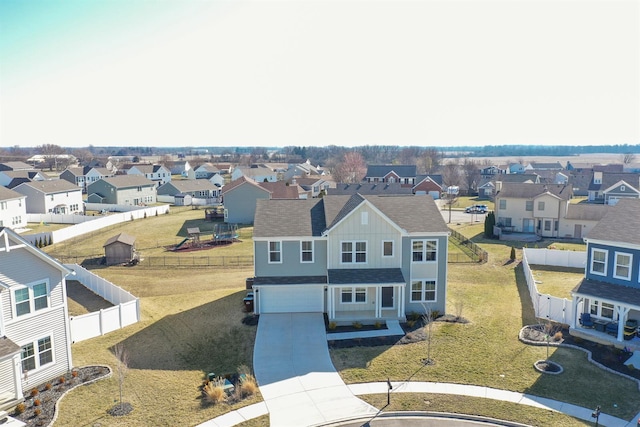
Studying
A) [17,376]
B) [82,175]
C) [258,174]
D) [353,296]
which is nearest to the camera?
[17,376]

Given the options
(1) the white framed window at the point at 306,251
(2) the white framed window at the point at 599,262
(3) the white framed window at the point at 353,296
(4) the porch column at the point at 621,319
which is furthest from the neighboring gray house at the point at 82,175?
(4) the porch column at the point at 621,319

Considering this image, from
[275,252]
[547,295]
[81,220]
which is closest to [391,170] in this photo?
[81,220]

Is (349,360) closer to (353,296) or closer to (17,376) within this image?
(353,296)

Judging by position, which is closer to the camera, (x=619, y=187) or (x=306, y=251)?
(x=306, y=251)

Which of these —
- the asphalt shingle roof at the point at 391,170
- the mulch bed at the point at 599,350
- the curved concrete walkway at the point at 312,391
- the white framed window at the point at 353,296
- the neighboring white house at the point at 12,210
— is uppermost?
the asphalt shingle roof at the point at 391,170

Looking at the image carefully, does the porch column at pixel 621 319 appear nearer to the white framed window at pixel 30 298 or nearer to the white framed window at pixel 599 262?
the white framed window at pixel 599 262

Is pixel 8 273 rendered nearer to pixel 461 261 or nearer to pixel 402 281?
pixel 402 281
